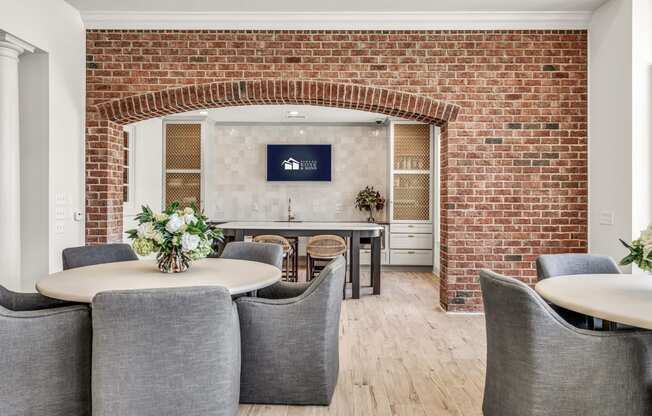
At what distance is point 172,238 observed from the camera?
2729 millimetres

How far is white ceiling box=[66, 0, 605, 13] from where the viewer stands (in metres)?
4.32

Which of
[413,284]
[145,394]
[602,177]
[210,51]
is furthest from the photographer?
[413,284]

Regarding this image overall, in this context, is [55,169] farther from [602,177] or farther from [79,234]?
[602,177]

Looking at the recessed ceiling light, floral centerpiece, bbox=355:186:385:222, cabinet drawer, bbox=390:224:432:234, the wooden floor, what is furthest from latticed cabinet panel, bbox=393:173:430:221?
the wooden floor

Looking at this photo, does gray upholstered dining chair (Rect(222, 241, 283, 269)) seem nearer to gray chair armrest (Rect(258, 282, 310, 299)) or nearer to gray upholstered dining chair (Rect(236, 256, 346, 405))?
gray chair armrest (Rect(258, 282, 310, 299))

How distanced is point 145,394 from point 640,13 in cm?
446

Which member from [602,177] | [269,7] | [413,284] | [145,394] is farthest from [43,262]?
[602,177]

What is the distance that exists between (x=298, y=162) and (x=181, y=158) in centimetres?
200

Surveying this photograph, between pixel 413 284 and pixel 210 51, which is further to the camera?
pixel 413 284

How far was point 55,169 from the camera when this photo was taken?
421 cm

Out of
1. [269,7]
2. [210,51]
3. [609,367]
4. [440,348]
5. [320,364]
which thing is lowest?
[440,348]

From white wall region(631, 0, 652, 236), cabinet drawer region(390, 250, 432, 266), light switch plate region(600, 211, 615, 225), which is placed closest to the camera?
white wall region(631, 0, 652, 236)

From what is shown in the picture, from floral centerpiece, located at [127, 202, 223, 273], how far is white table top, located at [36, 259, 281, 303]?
0.28ft

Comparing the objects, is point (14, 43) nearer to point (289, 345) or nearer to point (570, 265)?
point (289, 345)
